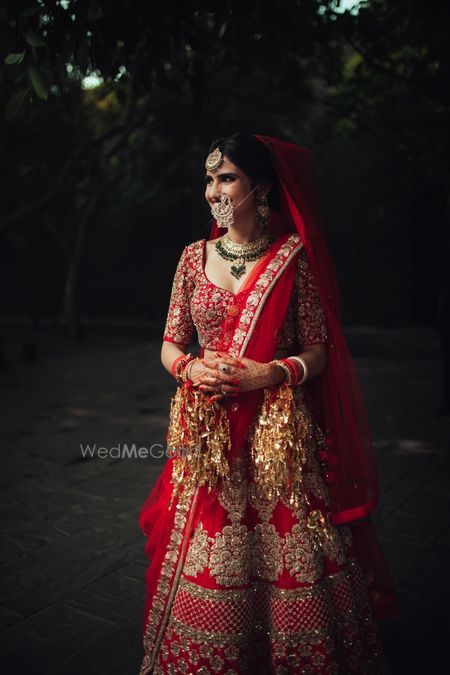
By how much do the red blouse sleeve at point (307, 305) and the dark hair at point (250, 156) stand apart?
0.32 m

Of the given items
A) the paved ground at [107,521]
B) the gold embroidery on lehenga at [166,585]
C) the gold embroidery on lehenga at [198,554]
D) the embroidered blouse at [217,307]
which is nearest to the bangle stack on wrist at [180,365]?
the embroidered blouse at [217,307]

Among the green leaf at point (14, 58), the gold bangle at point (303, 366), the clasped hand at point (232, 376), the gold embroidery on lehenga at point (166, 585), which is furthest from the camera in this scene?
the green leaf at point (14, 58)

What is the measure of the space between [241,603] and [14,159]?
10.2m

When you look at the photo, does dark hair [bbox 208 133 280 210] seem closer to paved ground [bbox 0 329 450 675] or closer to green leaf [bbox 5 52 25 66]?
green leaf [bbox 5 52 25 66]

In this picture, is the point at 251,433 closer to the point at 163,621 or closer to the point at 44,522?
the point at 163,621

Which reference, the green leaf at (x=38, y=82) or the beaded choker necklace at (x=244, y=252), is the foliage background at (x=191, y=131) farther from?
the beaded choker necklace at (x=244, y=252)

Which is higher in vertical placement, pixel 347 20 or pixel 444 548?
pixel 347 20

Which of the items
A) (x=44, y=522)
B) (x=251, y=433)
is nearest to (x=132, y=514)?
(x=44, y=522)

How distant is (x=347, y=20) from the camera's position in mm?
5559

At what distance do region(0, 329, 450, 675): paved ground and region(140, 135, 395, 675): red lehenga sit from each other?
0.58 metres

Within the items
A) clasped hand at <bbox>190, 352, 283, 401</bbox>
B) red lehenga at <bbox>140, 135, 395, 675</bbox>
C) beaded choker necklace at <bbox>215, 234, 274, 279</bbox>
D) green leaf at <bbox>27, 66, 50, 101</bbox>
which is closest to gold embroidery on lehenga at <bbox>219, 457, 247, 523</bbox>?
red lehenga at <bbox>140, 135, 395, 675</bbox>

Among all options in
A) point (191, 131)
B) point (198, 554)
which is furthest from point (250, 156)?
point (191, 131)

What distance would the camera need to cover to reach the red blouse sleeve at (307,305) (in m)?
2.15

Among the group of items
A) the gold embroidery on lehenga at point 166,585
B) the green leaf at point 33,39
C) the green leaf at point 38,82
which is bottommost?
the gold embroidery on lehenga at point 166,585
